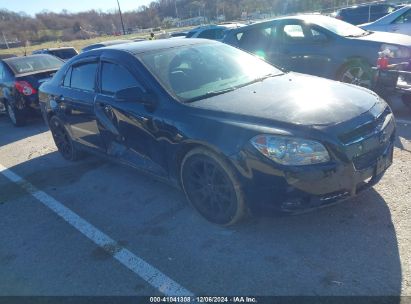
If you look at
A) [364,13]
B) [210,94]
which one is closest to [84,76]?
[210,94]

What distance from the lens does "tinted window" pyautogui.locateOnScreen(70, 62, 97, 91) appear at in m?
4.62

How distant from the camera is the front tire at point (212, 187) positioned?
318 centimetres

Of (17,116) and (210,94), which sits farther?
(17,116)

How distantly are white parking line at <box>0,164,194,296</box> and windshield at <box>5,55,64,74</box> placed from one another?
4936 millimetres

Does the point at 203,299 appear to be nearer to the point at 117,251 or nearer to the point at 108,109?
the point at 117,251

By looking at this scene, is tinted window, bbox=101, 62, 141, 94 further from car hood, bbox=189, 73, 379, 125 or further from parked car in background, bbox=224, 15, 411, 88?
parked car in background, bbox=224, 15, 411, 88

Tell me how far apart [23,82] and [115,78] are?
531 cm

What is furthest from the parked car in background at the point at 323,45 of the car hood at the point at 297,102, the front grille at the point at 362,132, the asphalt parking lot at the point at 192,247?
the front grille at the point at 362,132

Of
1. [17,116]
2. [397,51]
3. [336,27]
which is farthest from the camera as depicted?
[17,116]

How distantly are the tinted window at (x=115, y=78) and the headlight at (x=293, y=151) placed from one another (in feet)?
5.47

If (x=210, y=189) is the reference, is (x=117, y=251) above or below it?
below

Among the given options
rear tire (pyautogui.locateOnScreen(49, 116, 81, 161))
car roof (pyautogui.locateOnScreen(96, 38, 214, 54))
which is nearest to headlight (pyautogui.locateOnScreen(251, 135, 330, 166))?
car roof (pyautogui.locateOnScreen(96, 38, 214, 54))

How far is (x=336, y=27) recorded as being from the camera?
6922 millimetres

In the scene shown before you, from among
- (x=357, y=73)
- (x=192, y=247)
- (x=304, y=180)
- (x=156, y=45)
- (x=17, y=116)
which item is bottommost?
(x=17, y=116)
